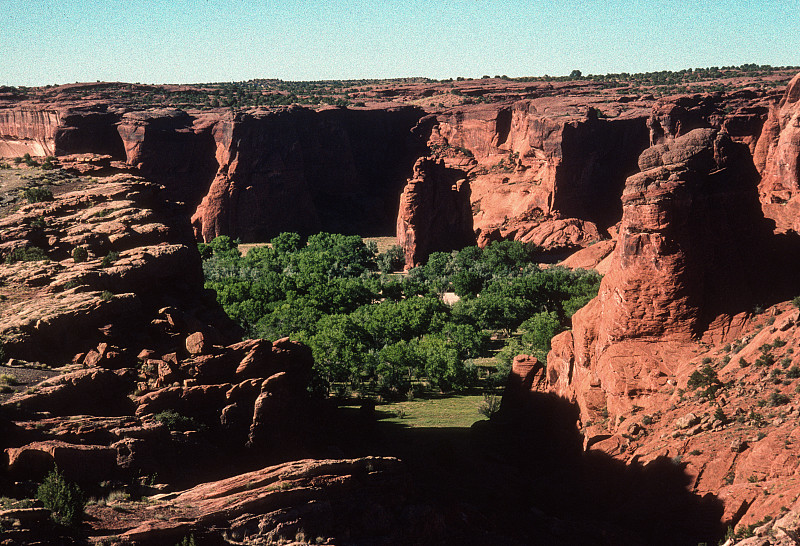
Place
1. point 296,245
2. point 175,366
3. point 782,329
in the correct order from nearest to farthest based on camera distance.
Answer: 1. point 175,366
2. point 782,329
3. point 296,245

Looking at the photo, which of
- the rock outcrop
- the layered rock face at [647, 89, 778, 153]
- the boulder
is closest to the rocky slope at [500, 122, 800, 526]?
the rock outcrop

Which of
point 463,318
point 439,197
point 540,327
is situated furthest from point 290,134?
point 540,327

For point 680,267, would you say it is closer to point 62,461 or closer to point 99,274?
point 99,274

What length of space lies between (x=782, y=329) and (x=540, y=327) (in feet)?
105

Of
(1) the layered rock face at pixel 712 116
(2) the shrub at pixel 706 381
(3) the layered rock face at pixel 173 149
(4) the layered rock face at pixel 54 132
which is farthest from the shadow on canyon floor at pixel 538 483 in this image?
(4) the layered rock face at pixel 54 132

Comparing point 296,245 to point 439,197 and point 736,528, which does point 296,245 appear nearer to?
point 439,197

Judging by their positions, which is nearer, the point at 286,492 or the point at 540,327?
Result: the point at 286,492

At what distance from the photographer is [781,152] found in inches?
3420

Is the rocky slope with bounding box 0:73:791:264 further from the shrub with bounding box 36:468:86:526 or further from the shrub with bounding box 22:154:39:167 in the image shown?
the shrub with bounding box 36:468:86:526

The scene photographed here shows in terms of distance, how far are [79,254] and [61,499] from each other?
19861 millimetres

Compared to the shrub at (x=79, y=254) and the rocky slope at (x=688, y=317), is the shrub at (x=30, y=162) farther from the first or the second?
the rocky slope at (x=688, y=317)

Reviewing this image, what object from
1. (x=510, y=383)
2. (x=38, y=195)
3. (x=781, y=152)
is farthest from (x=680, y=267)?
(x=781, y=152)

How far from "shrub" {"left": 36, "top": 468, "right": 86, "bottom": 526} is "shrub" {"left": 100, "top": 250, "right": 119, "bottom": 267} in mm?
16630

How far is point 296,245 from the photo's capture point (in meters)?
120
